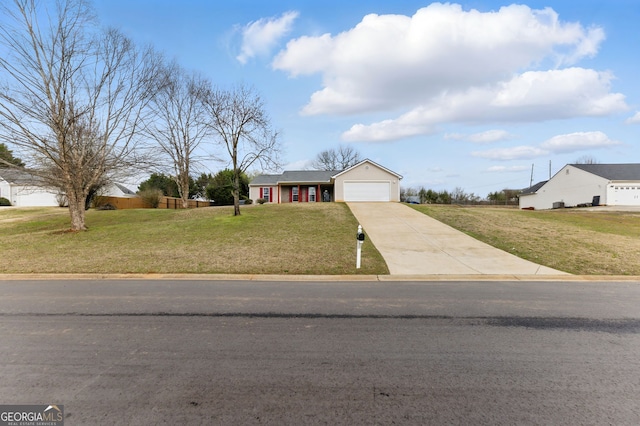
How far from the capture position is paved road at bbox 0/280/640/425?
274 centimetres

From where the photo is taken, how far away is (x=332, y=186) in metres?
39.0

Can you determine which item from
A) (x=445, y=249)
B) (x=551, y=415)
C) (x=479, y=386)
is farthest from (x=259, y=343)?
(x=445, y=249)

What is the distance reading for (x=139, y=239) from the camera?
43.8 feet

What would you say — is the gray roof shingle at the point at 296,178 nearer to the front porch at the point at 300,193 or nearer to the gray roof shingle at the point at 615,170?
the front porch at the point at 300,193

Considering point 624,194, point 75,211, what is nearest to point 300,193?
point 75,211

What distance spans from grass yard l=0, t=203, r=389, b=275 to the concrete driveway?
751 mm

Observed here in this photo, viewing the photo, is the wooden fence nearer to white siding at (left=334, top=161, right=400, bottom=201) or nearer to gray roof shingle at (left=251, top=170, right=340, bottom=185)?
gray roof shingle at (left=251, top=170, right=340, bottom=185)

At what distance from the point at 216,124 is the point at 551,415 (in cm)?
1930

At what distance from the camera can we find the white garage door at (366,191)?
32.3 m

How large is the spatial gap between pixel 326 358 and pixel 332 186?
35683mm

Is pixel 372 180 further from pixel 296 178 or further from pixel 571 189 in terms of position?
pixel 571 189

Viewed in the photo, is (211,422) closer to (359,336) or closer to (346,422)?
(346,422)

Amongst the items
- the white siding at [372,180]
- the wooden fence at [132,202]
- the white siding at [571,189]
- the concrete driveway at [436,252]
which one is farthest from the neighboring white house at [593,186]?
the wooden fence at [132,202]

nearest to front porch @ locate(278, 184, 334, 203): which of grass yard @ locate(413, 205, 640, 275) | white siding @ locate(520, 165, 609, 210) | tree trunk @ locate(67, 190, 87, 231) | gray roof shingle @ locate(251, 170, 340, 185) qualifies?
gray roof shingle @ locate(251, 170, 340, 185)
